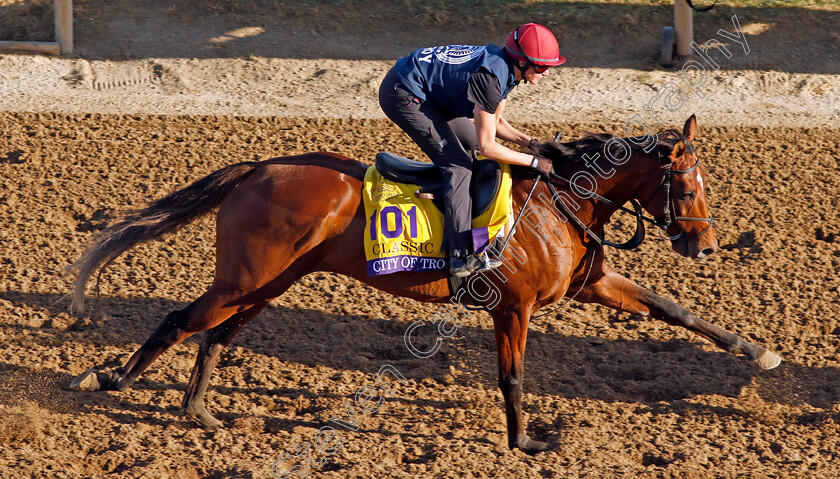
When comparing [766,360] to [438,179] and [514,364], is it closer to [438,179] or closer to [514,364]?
[514,364]

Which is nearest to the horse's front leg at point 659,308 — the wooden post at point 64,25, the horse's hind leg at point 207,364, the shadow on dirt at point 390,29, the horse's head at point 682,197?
the horse's head at point 682,197

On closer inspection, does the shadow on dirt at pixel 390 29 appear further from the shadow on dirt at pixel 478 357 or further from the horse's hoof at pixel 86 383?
the horse's hoof at pixel 86 383

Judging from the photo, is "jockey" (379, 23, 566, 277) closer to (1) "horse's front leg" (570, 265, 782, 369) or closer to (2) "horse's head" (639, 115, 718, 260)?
(2) "horse's head" (639, 115, 718, 260)

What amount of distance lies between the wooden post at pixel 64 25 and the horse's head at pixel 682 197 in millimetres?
8328

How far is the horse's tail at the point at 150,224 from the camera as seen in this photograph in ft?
16.6

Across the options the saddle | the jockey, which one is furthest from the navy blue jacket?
the saddle

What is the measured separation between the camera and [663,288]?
657 centimetres

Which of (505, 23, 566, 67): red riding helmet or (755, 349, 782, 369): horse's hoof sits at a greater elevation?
(505, 23, 566, 67): red riding helmet

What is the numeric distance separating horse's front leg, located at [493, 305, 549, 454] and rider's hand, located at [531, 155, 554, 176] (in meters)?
0.81

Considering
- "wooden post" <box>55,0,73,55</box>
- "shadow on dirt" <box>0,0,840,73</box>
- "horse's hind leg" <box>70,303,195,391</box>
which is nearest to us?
"horse's hind leg" <box>70,303,195,391</box>

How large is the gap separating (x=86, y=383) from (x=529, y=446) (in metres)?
2.75

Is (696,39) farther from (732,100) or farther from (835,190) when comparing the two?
(835,190)

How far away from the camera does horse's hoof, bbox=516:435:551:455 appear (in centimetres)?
484

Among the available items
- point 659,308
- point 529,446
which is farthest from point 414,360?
point 659,308
